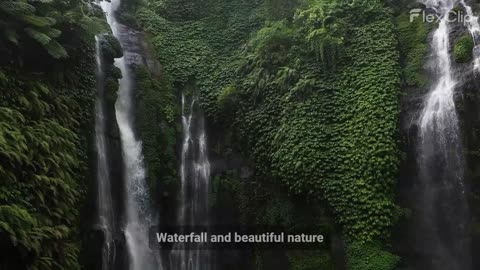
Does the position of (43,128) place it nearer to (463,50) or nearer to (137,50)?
(137,50)

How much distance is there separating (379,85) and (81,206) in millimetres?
8811

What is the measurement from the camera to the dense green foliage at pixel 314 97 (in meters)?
11.8

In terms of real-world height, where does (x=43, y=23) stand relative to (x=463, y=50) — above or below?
below

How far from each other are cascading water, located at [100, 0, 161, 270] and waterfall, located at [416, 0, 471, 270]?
24.0 ft

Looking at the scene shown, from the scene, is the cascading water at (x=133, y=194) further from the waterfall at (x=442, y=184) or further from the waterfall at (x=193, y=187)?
the waterfall at (x=442, y=184)

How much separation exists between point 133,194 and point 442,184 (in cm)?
841

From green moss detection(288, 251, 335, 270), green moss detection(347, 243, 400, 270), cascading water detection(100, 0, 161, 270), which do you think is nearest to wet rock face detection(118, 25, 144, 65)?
cascading water detection(100, 0, 161, 270)

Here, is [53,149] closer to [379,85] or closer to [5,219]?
[5,219]

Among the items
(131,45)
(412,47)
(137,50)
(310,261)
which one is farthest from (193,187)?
(412,47)

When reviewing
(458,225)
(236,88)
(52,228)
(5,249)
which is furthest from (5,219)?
(458,225)

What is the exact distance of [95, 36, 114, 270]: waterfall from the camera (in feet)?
37.1

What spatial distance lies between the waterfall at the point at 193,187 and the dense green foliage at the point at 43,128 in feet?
11.2

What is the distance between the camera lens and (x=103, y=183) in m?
11.9

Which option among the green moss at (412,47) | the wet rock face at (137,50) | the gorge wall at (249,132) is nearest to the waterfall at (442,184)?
the gorge wall at (249,132)
